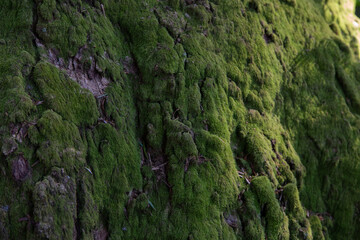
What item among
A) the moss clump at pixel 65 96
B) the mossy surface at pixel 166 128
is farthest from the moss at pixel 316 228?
the moss clump at pixel 65 96

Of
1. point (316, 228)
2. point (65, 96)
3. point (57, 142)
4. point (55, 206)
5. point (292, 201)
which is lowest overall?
point (316, 228)

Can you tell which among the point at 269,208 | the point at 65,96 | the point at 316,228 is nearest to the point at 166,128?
the point at 65,96

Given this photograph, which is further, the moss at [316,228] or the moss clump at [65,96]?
the moss at [316,228]

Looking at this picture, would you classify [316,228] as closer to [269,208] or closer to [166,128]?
[269,208]

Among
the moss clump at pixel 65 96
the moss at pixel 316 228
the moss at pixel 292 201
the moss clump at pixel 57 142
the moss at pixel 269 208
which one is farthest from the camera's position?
the moss at pixel 316 228

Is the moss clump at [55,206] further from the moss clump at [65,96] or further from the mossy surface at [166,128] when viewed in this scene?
the moss clump at [65,96]

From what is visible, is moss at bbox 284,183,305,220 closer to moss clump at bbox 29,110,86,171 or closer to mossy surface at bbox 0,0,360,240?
mossy surface at bbox 0,0,360,240

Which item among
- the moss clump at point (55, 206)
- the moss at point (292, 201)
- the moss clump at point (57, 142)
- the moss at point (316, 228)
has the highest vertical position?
the moss clump at point (57, 142)
